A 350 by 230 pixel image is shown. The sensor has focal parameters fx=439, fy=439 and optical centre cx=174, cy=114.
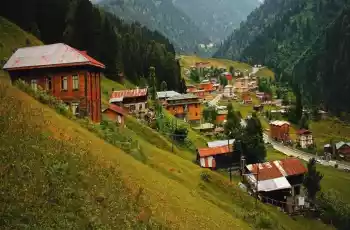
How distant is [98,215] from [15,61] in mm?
31605

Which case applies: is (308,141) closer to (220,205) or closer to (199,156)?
(199,156)

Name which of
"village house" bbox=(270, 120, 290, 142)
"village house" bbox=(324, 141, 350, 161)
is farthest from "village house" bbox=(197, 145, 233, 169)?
"village house" bbox=(270, 120, 290, 142)

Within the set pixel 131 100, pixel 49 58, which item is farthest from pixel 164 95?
pixel 49 58

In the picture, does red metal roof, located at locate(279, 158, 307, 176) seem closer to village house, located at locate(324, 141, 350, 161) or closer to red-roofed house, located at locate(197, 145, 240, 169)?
red-roofed house, located at locate(197, 145, 240, 169)

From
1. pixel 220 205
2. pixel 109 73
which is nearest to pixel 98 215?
pixel 220 205

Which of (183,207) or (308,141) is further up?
(183,207)

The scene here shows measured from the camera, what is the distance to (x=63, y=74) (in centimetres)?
4706

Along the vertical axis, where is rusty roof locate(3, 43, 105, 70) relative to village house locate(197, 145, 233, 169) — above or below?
above

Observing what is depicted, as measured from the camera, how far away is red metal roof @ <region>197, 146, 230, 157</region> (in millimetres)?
81644

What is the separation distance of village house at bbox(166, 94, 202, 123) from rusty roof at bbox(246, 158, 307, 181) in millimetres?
50197

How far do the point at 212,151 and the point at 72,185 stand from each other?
203ft

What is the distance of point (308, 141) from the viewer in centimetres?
14750

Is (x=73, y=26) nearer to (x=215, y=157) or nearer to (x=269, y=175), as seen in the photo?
(x=215, y=157)

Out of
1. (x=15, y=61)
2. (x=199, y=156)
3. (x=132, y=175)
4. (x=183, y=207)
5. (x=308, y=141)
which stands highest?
(x=15, y=61)
